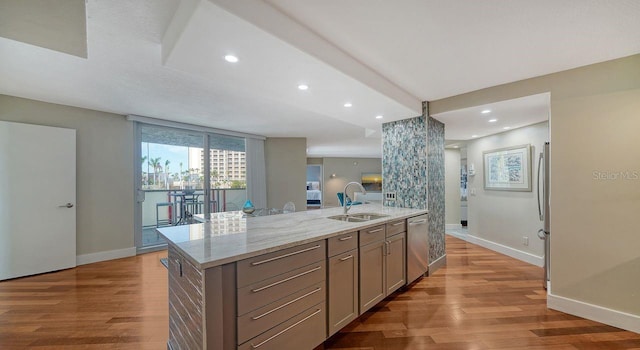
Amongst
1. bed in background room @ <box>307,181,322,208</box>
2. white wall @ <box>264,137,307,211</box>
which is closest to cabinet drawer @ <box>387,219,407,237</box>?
white wall @ <box>264,137,307,211</box>

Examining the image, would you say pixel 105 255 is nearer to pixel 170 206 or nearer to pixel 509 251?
pixel 170 206

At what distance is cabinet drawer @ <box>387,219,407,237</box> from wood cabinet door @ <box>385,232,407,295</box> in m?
0.04

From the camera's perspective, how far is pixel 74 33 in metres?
2.02

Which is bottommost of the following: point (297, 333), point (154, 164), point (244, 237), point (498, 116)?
point (297, 333)

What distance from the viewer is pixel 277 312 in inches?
58.3

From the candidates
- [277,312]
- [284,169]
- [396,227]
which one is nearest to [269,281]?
[277,312]

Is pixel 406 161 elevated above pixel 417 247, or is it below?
above

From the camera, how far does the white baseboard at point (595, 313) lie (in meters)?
2.09

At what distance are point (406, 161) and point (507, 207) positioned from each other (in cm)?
212

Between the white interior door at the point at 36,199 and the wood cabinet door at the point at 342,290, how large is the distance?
4201mm

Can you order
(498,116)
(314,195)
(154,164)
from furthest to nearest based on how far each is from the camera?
(314,195) < (154,164) < (498,116)

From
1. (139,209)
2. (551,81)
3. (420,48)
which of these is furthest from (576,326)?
(139,209)

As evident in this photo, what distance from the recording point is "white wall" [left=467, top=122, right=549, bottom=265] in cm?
373

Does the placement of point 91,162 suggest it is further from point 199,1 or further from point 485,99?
point 485,99
